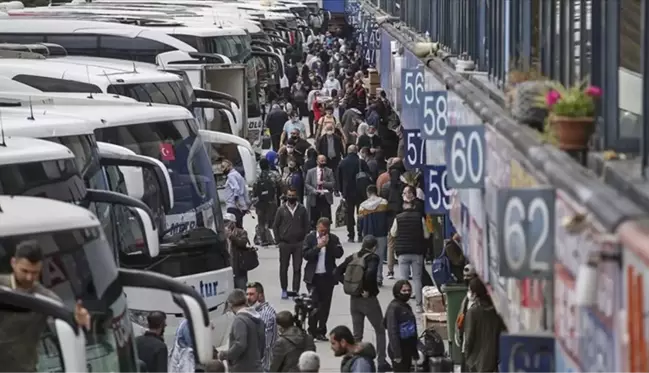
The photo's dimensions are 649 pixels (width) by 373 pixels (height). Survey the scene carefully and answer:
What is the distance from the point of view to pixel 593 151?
29.8 ft

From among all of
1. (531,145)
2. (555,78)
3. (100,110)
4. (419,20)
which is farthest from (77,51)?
(531,145)

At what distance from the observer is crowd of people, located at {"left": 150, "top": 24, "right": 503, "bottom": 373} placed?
16.1 meters

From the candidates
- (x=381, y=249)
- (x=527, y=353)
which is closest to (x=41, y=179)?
(x=527, y=353)

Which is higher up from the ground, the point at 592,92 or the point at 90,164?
the point at 592,92

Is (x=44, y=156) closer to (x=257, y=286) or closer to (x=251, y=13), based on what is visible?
A: (x=257, y=286)

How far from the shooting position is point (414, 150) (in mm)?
20438

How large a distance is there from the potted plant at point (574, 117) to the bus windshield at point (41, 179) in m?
5.40

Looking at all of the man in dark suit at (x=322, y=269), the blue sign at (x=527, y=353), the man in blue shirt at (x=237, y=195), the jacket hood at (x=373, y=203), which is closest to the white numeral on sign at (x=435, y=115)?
the man in dark suit at (x=322, y=269)

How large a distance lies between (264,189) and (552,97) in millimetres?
17870

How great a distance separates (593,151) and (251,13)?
147ft

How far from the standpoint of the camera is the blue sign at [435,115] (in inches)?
626

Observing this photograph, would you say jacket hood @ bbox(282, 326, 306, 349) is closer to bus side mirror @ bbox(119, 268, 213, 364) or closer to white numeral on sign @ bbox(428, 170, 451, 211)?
white numeral on sign @ bbox(428, 170, 451, 211)

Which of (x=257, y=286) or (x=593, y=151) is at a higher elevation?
(x=593, y=151)

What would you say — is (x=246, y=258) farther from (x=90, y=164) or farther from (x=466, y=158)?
(x=466, y=158)
